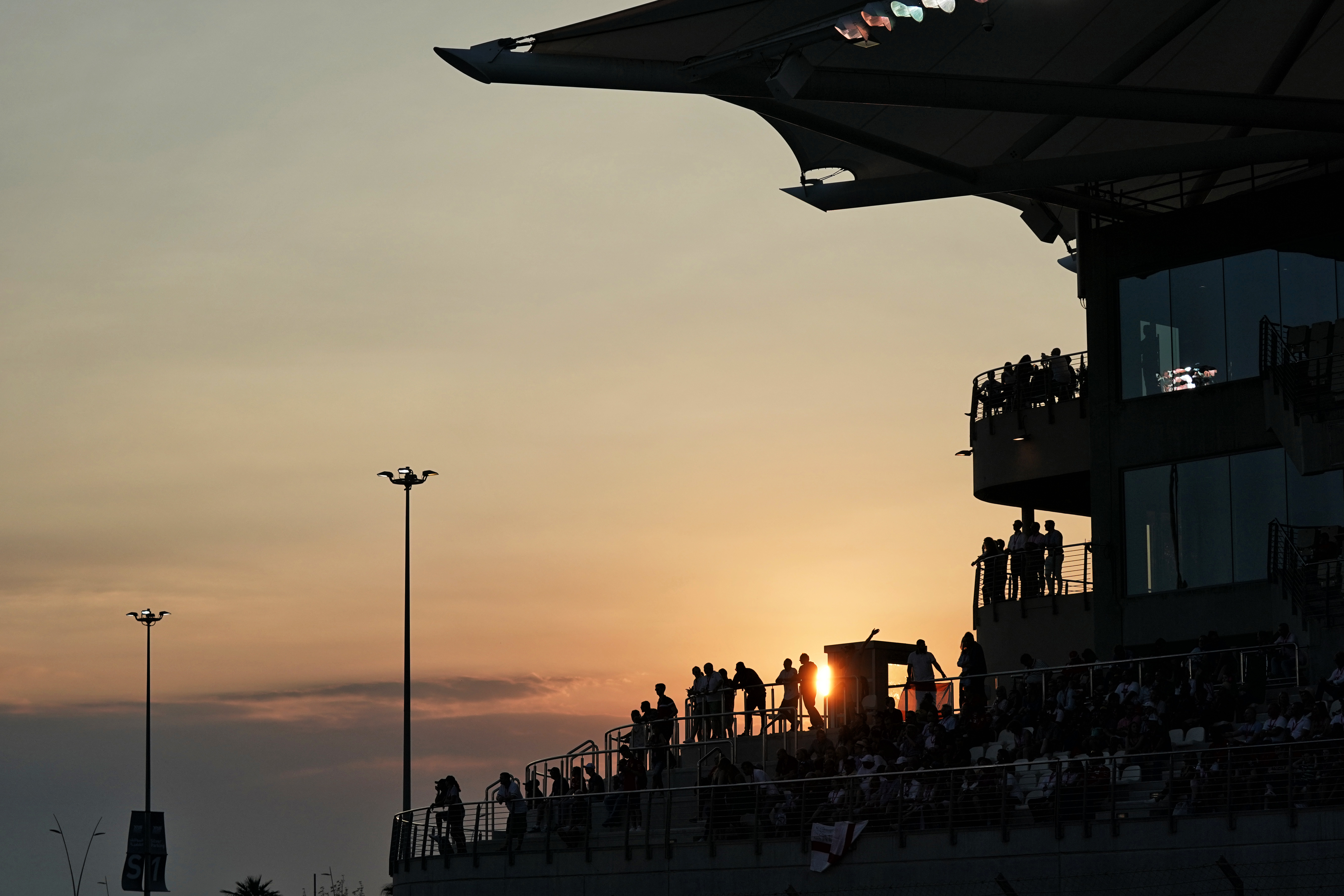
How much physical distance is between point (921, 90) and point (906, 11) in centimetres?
287

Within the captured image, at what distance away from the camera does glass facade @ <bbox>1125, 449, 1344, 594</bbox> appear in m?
31.3

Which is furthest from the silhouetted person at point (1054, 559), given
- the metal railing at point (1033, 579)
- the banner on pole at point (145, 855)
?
the banner on pole at point (145, 855)

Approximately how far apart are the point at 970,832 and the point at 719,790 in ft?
13.8

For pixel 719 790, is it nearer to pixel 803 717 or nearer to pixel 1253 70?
pixel 803 717

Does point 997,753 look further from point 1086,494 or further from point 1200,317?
point 1086,494

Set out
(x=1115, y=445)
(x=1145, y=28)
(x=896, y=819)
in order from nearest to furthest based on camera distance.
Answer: (x=896, y=819)
(x=1145, y=28)
(x=1115, y=445)

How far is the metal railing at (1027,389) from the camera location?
35.9 metres

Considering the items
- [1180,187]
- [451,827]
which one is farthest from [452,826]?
[1180,187]

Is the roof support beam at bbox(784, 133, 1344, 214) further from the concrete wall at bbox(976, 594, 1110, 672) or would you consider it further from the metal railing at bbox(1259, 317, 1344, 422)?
the concrete wall at bbox(976, 594, 1110, 672)

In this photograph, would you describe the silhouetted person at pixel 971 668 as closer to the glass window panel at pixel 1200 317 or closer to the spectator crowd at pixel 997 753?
the spectator crowd at pixel 997 753

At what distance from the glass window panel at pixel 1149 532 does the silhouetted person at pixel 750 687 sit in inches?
291

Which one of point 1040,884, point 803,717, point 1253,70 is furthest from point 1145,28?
point 1040,884

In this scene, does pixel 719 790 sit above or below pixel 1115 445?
below

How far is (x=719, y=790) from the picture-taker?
26.1 m
